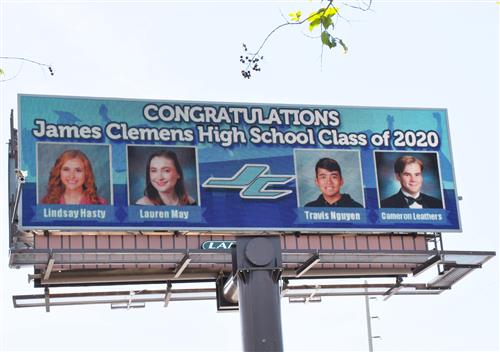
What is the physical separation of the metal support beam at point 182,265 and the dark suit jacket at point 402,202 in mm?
3823

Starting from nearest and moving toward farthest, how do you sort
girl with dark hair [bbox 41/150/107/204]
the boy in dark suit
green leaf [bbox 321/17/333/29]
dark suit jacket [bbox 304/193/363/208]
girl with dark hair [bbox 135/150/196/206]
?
green leaf [bbox 321/17/333/29] → girl with dark hair [bbox 41/150/107/204] → girl with dark hair [bbox 135/150/196/206] → dark suit jacket [bbox 304/193/363/208] → the boy in dark suit

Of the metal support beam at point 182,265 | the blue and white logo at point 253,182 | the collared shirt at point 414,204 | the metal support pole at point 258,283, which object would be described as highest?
the blue and white logo at point 253,182

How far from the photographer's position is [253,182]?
2102 cm

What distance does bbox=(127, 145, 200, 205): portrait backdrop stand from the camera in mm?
20469

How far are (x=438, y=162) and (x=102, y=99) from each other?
6.45m

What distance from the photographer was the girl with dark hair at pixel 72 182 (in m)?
20.1

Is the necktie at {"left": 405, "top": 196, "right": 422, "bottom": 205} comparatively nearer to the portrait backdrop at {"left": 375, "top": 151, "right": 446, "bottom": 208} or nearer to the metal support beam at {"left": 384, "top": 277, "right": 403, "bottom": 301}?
the portrait backdrop at {"left": 375, "top": 151, "right": 446, "bottom": 208}

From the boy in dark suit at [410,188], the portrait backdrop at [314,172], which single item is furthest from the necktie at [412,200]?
the portrait backdrop at [314,172]

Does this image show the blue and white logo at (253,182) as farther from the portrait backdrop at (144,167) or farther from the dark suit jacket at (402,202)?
the dark suit jacket at (402,202)

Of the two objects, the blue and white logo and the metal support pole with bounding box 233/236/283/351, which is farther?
the blue and white logo

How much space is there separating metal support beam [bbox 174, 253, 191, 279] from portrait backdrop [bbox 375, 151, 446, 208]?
3.88 meters

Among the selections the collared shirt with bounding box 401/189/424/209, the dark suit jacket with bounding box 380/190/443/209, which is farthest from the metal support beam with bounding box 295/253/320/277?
the collared shirt with bounding box 401/189/424/209

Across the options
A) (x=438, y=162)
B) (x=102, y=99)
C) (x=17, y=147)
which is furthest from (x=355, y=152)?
(x=17, y=147)

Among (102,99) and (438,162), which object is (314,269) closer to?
Answer: (438,162)
